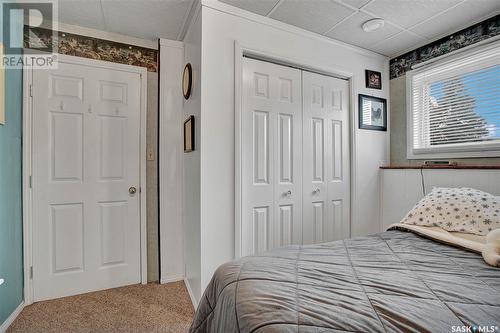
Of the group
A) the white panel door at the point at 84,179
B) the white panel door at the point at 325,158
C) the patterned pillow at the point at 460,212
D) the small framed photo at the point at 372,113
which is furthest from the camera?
the small framed photo at the point at 372,113

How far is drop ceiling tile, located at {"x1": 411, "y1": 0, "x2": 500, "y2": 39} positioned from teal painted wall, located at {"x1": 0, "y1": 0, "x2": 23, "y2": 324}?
3.40 meters

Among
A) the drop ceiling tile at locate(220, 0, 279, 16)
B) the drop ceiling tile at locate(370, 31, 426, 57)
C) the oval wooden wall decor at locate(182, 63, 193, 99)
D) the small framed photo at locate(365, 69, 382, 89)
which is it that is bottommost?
the oval wooden wall decor at locate(182, 63, 193, 99)

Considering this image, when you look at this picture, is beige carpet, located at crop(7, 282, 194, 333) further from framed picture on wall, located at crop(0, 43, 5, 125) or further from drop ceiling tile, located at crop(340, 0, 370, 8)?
drop ceiling tile, located at crop(340, 0, 370, 8)

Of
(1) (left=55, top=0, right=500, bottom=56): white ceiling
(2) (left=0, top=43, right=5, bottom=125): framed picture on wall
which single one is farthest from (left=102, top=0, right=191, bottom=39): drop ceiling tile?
(2) (left=0, top=43, right=5, bottom=125): framed picture on wall

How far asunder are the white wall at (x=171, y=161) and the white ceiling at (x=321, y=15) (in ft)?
0.89

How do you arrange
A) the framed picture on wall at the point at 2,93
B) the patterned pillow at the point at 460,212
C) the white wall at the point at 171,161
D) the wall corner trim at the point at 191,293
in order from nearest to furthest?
the patterned pillow at the point at 460,212, the framed picture on wall at the point at 2,93, the wall corner trim at the point at 191,293, the white wall at the point at 171,161

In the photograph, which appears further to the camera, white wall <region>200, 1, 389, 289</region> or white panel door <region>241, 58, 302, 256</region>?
white panel door <region>241, 58, 302, 256</region>

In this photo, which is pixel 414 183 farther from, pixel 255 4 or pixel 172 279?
pixel 172 279

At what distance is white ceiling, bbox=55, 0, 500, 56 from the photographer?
1802 millimetres

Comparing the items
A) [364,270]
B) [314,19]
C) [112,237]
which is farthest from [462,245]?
[112,237]

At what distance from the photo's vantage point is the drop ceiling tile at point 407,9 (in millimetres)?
1780

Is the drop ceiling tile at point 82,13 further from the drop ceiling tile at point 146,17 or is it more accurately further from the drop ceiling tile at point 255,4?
the drop ceiling tile at point 255,4

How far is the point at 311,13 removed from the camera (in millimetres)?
1913

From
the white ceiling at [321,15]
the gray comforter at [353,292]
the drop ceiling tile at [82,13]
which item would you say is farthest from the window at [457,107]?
the drop ceiling tile at [82,13]
